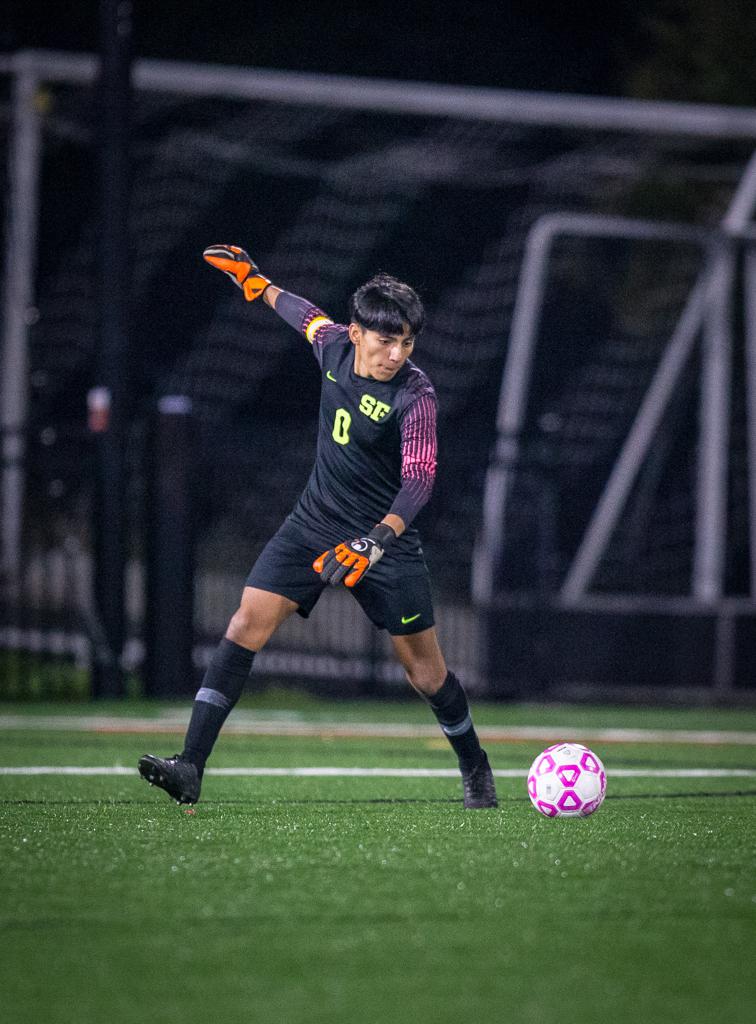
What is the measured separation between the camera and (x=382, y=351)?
6.53 m

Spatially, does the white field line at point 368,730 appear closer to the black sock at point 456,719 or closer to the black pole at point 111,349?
the black pole at point 111,349

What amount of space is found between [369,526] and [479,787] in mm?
1223

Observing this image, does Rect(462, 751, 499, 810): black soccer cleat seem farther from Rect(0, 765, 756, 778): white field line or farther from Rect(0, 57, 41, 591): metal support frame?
Rect(0, 57, 41, 591): metal support frame

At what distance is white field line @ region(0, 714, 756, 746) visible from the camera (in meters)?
11.6

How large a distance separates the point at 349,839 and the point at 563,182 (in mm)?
19591

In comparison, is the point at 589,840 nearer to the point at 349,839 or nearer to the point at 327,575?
the point at 349,839

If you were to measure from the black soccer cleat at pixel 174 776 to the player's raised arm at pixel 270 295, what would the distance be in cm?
195

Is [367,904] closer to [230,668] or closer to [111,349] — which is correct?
[230,668]

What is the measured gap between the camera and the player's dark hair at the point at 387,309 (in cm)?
650

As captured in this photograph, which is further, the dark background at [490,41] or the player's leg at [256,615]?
the dark background at [490,41]

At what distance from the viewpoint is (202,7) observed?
29.7 meters

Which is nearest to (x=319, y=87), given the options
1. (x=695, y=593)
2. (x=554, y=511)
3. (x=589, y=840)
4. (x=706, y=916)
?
(x=554, y=511)

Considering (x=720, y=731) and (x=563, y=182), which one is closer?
(x=720, y=731)

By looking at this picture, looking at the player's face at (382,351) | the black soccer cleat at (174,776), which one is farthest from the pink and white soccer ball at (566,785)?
the player's face at (382,351)
